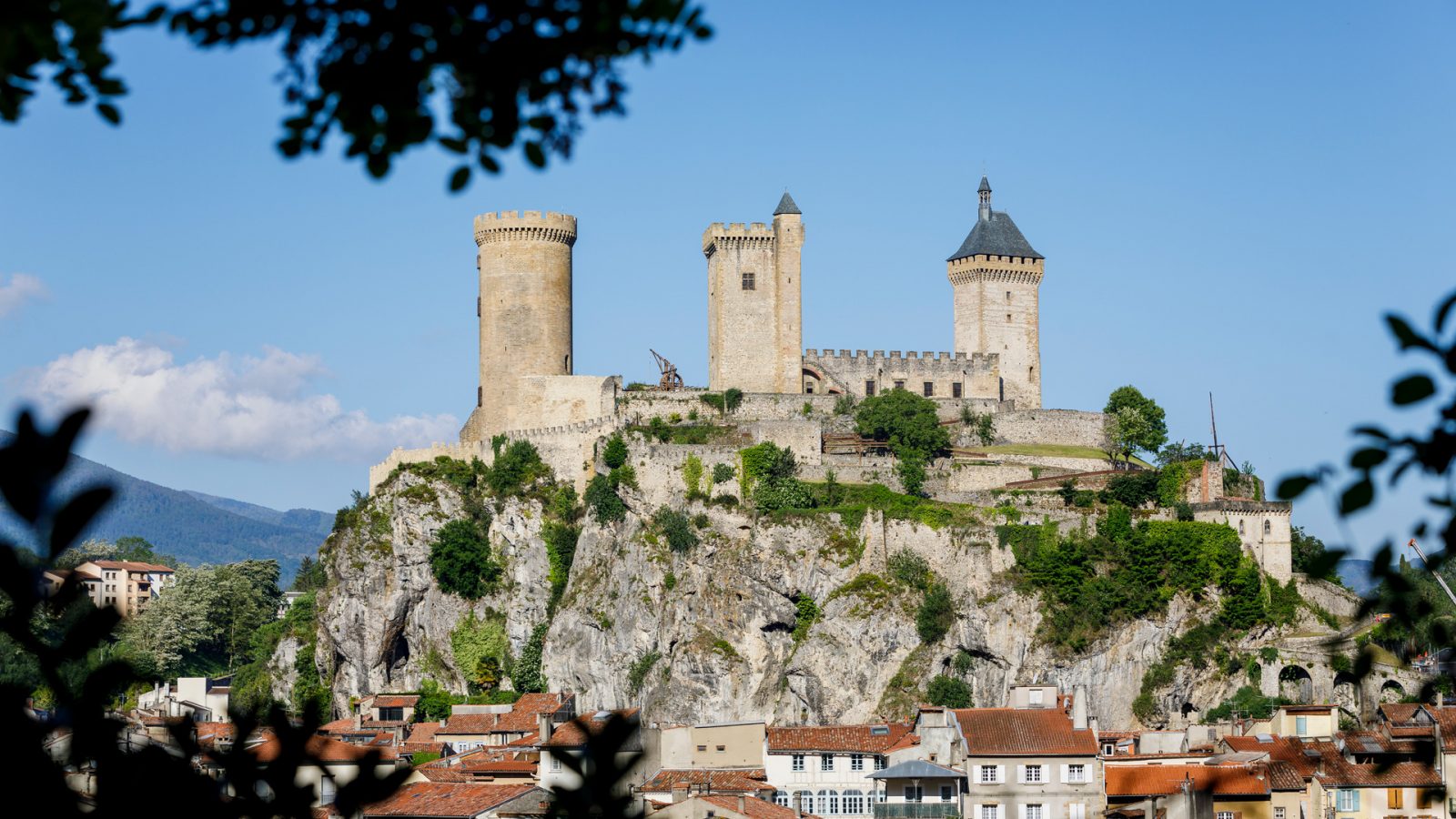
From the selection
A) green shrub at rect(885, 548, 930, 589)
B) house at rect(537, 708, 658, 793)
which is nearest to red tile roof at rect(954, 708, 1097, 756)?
house at rect(537, 708, 658, 793)

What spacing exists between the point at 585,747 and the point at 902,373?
6906 centimetres

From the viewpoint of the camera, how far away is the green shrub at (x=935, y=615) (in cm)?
6041

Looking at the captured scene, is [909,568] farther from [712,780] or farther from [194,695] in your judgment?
[194,695]

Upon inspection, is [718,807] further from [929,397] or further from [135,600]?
[135,600]

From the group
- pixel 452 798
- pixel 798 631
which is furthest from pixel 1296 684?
pixel 452 798

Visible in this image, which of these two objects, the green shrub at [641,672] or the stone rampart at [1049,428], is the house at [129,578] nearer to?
the green shrub at [641,672]

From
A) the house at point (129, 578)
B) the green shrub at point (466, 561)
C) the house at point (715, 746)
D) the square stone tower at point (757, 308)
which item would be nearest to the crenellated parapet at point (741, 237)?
the square stone tower at point (757, 308)

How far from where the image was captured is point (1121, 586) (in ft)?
199

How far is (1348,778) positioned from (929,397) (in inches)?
1311

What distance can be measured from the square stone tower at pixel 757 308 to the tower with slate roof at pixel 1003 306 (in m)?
7.88

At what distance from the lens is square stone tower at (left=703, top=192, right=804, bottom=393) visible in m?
71.4

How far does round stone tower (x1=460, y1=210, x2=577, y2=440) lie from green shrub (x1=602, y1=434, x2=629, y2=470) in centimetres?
552

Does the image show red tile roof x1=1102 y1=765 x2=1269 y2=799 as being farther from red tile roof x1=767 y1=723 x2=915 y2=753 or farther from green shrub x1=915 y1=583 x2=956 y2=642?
green shrub x1=915 y1=583 x2=956 y2=642

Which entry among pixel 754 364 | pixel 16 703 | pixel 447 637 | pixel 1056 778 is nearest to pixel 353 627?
pixel 447 637
